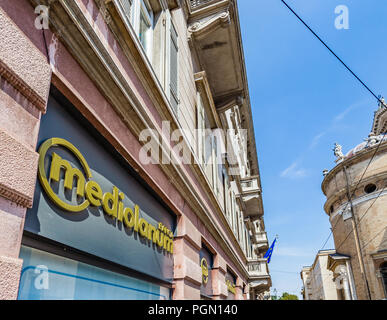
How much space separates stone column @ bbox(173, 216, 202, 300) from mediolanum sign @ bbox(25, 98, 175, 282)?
24.4 inches

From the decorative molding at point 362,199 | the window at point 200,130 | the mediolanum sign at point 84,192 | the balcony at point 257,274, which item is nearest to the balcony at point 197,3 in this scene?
the window at point 200,130

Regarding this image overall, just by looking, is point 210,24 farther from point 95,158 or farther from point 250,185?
point 250,185

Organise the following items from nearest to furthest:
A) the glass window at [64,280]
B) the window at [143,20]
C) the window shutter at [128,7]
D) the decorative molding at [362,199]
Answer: the glass window at [64,280] → the window shutter at [128,7] → the window at [143,20] → the decorative molding at [362,199]

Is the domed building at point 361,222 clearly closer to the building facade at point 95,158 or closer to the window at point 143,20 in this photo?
the building facade at point 95,158

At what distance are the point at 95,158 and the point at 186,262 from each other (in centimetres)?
292

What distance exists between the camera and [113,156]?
3.88 metres

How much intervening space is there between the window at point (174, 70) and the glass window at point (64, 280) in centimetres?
355

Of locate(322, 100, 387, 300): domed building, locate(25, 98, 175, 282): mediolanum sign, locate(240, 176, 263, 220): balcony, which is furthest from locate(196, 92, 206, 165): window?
locate(322, 100, 387, 300): domed building

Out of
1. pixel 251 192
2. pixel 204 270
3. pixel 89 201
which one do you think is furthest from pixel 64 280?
pixel 251 192

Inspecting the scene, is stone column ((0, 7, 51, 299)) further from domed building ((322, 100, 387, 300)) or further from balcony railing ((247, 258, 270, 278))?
domed building ((322, 100, 387, 300))

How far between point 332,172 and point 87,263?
36.4 m

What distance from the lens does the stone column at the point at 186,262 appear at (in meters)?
5.36

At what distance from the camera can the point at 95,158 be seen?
348cm

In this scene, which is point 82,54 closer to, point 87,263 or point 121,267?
point 87,263
